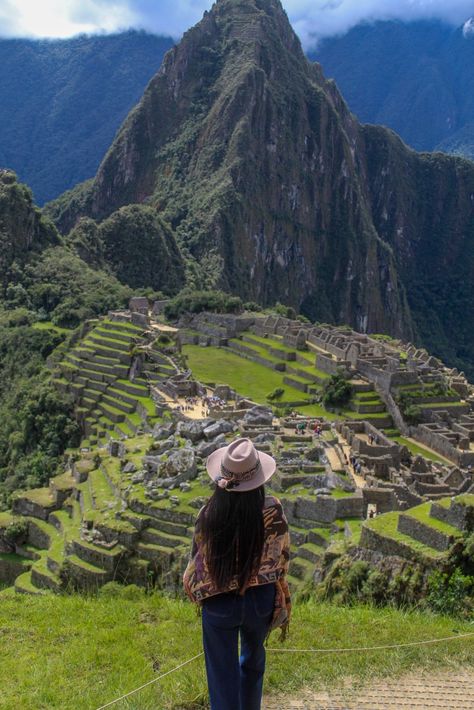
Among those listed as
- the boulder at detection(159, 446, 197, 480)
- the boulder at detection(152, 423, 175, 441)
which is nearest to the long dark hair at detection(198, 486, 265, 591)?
the boulder at detection(159, 446, 197, 480)

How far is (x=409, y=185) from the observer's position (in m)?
170

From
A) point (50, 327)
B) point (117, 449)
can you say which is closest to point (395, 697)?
point (117, 449)

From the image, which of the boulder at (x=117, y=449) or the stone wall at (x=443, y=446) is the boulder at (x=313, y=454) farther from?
the stone wall at (x=443, y=446)

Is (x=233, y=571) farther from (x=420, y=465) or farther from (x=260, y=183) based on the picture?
(x=260, y=183)

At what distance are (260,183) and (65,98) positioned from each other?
76957mm

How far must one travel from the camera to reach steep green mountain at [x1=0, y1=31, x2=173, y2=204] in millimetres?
163500

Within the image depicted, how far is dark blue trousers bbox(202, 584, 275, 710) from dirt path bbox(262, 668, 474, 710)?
1497 millimetres

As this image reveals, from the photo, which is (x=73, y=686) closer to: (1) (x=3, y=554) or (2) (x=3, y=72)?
(1) (x=3, y=554)

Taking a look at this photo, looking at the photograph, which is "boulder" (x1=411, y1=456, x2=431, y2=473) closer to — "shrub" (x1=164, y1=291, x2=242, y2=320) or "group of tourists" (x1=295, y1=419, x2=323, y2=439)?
"group of tourists" (x1=295, y1=419, x2=323, y2=439)

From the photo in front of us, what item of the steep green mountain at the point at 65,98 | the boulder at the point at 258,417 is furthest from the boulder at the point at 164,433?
the steep green mountain at the point at 65,98

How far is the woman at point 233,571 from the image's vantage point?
5.06 m

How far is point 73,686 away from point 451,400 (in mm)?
32306

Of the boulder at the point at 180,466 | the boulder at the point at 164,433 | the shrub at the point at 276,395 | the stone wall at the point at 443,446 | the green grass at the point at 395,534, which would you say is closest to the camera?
the green grass at the point at 395,534

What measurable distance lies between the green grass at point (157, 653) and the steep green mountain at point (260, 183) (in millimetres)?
86871
